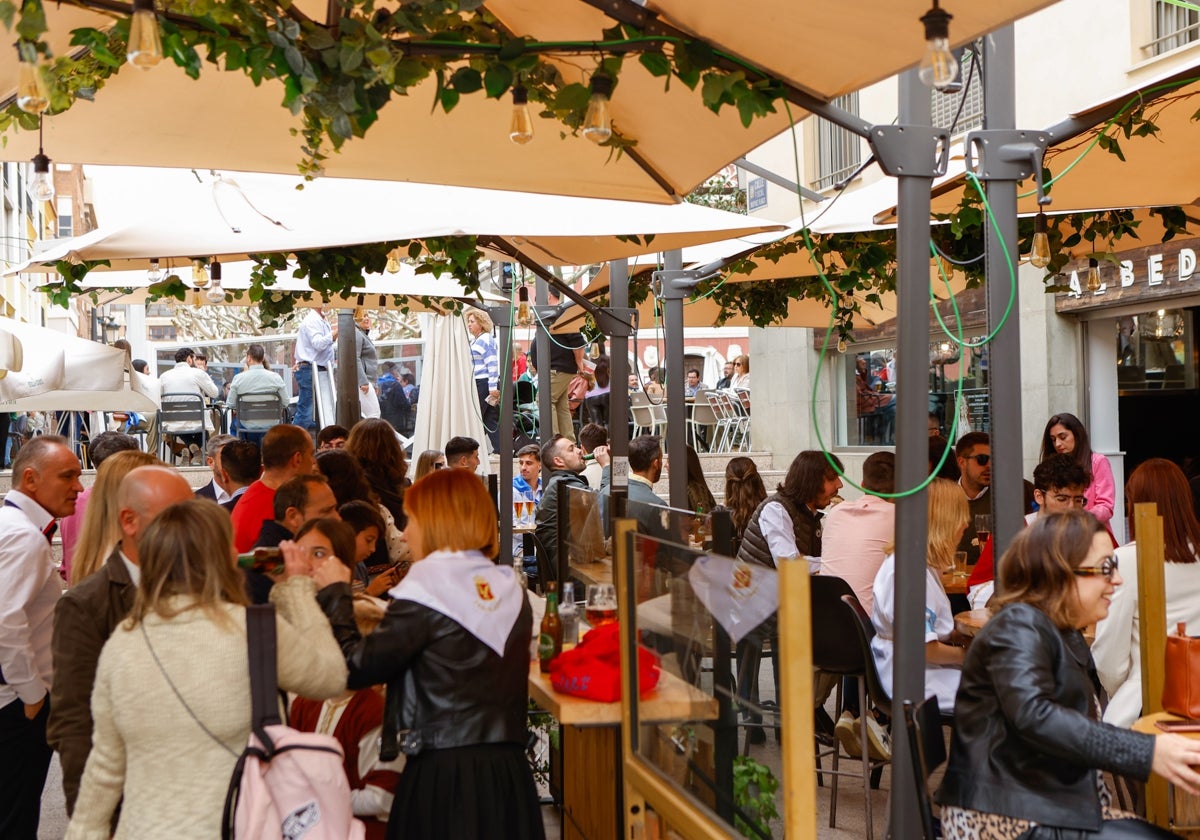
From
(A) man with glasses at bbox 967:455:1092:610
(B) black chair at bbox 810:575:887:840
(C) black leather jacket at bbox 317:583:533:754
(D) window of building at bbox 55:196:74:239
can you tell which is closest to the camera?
(C) black leather jacket at bbox 317:583:533:754

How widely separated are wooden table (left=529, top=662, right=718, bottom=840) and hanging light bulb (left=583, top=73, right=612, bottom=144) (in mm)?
1544

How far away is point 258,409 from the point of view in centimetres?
1390

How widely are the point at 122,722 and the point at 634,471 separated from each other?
211 inches

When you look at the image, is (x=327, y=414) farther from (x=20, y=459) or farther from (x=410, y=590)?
(x=410, y=590)

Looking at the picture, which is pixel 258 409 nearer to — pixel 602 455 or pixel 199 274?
pixel 602 455

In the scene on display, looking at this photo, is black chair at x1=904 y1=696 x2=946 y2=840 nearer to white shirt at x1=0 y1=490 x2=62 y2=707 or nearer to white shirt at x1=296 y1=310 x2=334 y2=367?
white shirt at x1=0 y1=490 x2=62 y2=707

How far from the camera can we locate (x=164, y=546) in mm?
3084

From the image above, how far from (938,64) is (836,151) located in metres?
14.7

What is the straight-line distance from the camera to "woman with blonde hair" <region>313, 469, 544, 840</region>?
144 inches

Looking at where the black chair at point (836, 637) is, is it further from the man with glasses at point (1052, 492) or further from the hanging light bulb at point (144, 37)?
the hanging light bulb at point (144, 37)

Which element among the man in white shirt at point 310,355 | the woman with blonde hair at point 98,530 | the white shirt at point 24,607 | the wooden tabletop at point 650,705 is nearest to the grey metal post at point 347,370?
the man in white shirt at point 310,355

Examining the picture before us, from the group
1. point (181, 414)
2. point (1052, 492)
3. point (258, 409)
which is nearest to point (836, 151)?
point (258, 409)

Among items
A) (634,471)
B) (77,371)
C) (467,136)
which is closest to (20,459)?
(467,136)

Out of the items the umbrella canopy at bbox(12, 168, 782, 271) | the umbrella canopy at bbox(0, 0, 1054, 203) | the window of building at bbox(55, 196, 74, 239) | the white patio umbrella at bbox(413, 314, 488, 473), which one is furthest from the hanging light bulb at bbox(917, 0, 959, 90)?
the window of building at bbox(55, 196, 74, 239)
